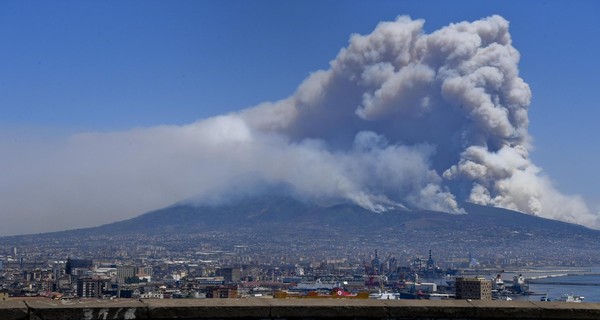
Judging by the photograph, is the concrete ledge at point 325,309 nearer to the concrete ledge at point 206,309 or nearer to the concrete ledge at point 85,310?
the concrete ledge at point 206,309

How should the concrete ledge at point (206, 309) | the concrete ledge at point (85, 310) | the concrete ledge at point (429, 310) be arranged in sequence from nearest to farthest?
1. the concrete ledge at point (85, 310)
2. the concrete ledge at point (206, 309)
3. the concrete ledge at point (429, 310)

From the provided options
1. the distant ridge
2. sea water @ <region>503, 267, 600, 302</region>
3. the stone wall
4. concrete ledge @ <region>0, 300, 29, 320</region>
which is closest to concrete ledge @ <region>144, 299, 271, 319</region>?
the stone wall

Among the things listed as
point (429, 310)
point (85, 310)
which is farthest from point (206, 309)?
point (429, 310)

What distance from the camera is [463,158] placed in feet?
527

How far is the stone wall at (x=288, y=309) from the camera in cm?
663

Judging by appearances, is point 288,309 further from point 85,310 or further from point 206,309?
point 85,310

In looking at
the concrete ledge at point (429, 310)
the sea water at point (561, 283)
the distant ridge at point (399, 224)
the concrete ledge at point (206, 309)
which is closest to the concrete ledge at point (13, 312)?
the concrete ledge at point (206, 309)

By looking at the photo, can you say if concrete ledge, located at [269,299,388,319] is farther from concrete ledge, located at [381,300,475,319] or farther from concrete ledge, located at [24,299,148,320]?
concrete ledge, located at [24,299,148,320]

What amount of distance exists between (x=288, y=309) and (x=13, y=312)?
64.3 inches

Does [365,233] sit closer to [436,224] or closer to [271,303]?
[436,224]

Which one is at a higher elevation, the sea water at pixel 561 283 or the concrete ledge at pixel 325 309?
the concrete ledge at pixel 325 309

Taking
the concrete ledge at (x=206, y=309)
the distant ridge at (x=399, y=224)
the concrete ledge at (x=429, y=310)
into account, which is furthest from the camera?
the distant ridge at (x=399, y=224)

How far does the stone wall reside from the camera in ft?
21.7

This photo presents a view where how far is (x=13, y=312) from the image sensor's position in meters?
6.46
